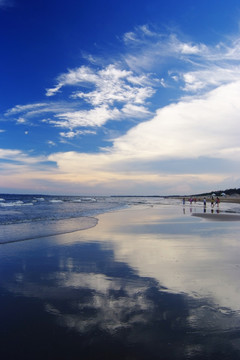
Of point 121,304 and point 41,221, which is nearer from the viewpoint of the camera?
point 121,304

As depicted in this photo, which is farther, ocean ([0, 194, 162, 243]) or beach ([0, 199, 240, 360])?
ocean ([0, 194, 162, 243])

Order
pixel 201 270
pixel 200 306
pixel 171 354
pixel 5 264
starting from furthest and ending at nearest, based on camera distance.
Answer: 1. pixel 5 264
2. pixel 201 270
3. pixel 200 306
4. pixel 171 354

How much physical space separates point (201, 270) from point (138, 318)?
3718 millimetres

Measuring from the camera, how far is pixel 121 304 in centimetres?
550

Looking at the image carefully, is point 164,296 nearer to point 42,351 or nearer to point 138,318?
point 138,318

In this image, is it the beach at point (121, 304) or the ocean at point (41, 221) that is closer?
the beach at point (121, 304)

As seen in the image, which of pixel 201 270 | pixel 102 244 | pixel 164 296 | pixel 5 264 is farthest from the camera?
pixel 102 244

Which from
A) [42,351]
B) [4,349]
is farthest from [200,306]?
[4,349]

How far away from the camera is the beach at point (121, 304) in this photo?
12.9 ft

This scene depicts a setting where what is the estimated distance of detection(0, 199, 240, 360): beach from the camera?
12.9ft

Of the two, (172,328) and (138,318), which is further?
(138,318)

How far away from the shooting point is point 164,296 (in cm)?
589

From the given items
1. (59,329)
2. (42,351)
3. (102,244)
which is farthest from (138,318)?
(102,244)

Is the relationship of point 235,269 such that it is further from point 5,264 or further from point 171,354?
point 5,264
